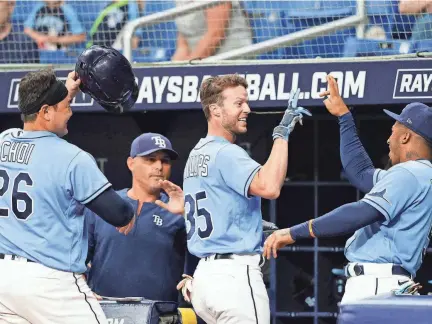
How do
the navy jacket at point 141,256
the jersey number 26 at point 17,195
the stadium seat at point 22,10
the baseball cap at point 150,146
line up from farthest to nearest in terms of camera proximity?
the stadium seat at point 22,10 → the baseball cap at point 150,146 → the navy jacket at point 141,256 → the jersey number 26 at point 17,195

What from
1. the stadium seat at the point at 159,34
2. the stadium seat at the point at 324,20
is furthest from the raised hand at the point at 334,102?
the stadium seat at the point at 159,34

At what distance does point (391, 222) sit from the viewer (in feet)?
18.3

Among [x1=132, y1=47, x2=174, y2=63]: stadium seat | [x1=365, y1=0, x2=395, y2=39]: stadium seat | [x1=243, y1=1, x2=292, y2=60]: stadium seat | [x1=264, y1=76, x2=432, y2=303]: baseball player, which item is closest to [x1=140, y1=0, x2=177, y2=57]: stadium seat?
[x1=132, y1=47, x2=174, y2=63]: stadium seat

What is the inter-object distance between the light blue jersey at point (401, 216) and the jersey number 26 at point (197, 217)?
0.75m

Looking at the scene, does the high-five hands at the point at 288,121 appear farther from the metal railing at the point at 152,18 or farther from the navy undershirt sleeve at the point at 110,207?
the metal railing at the point at 152,18

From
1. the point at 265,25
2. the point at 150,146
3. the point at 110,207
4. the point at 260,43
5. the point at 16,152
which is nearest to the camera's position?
→ the point at 110,207

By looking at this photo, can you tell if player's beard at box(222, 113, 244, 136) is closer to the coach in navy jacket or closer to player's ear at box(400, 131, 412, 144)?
player's ear at box(400, 131, 412, 144)

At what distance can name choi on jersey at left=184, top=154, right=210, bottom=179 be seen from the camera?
564cm

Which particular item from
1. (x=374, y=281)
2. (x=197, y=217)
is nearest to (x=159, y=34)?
(x=197, y=217)

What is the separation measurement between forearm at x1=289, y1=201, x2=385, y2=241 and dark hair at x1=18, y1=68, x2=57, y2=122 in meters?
1.39

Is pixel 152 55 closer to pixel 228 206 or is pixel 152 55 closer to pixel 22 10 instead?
pixel 22 10

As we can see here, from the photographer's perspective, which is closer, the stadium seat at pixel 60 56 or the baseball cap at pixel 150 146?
the baseball cap at pixel 150 146

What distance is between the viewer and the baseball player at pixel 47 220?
5031 mm

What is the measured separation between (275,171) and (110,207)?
0.81m
